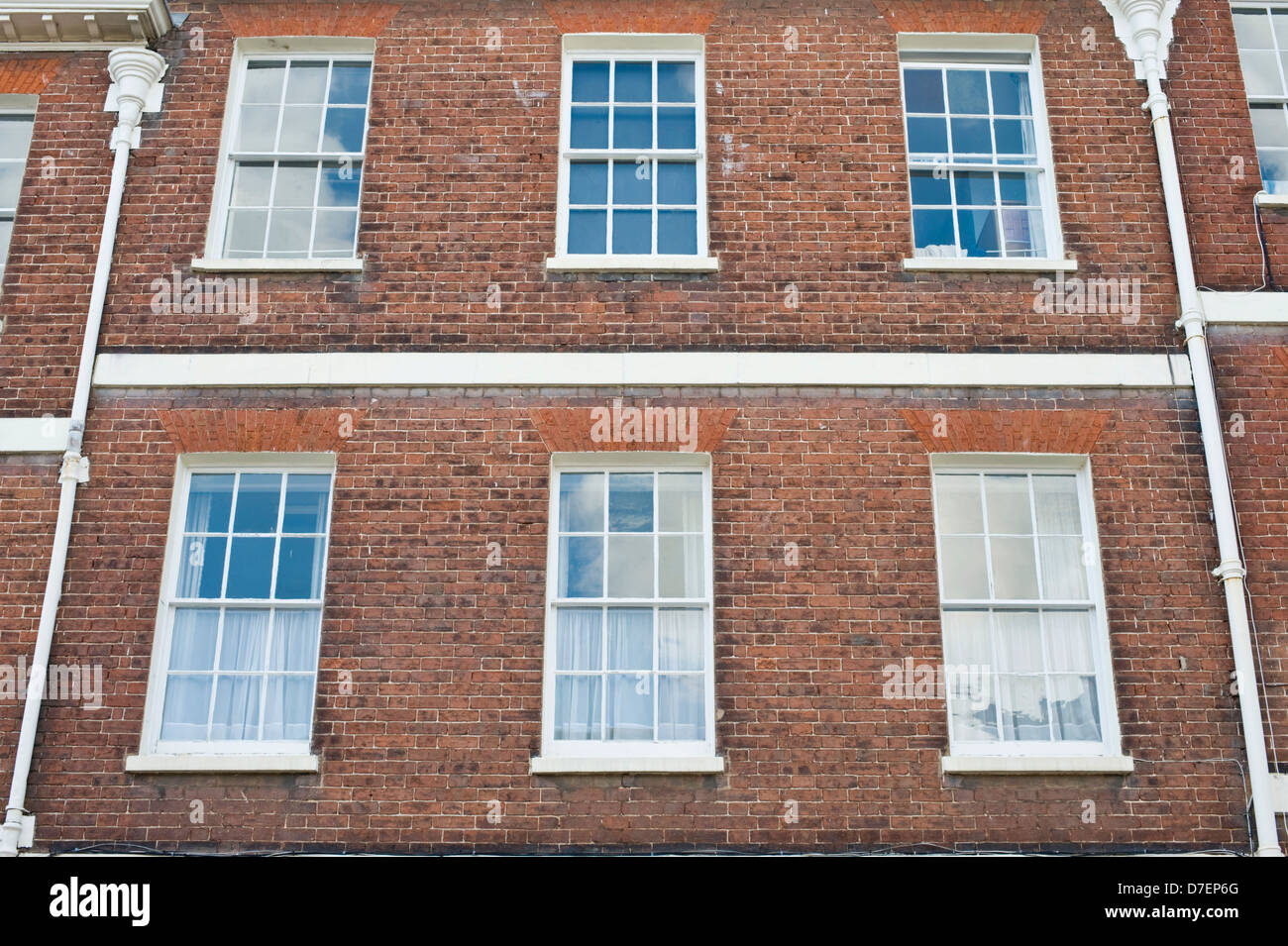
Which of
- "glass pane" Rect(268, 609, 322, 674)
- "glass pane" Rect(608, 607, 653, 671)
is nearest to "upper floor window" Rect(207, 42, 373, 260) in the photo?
"glass pane" Rect(268, 609, 322, 674)

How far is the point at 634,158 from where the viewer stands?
1114 centimetres

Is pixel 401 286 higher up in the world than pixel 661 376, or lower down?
higher up

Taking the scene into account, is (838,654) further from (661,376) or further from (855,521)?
(661,376)

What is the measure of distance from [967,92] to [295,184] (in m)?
5.49

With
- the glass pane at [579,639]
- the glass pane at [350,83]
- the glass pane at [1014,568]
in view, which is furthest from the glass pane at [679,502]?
the glass pane at [350,83]

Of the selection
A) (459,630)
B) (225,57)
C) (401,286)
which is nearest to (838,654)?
(459,630)

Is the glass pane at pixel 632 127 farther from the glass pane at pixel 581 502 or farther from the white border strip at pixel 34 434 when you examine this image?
the white border strip at pixel 34 434

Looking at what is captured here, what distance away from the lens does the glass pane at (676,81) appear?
1141cm

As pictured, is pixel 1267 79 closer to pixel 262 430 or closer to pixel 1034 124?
pixel 1034 124

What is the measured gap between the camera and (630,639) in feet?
31.7

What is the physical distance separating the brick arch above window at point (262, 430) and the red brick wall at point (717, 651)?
4.4 inches

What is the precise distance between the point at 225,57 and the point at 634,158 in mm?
3455

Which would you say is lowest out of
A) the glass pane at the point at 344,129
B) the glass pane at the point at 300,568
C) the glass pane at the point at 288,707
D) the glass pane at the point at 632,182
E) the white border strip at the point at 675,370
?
the glass pane at the point at 288,707
